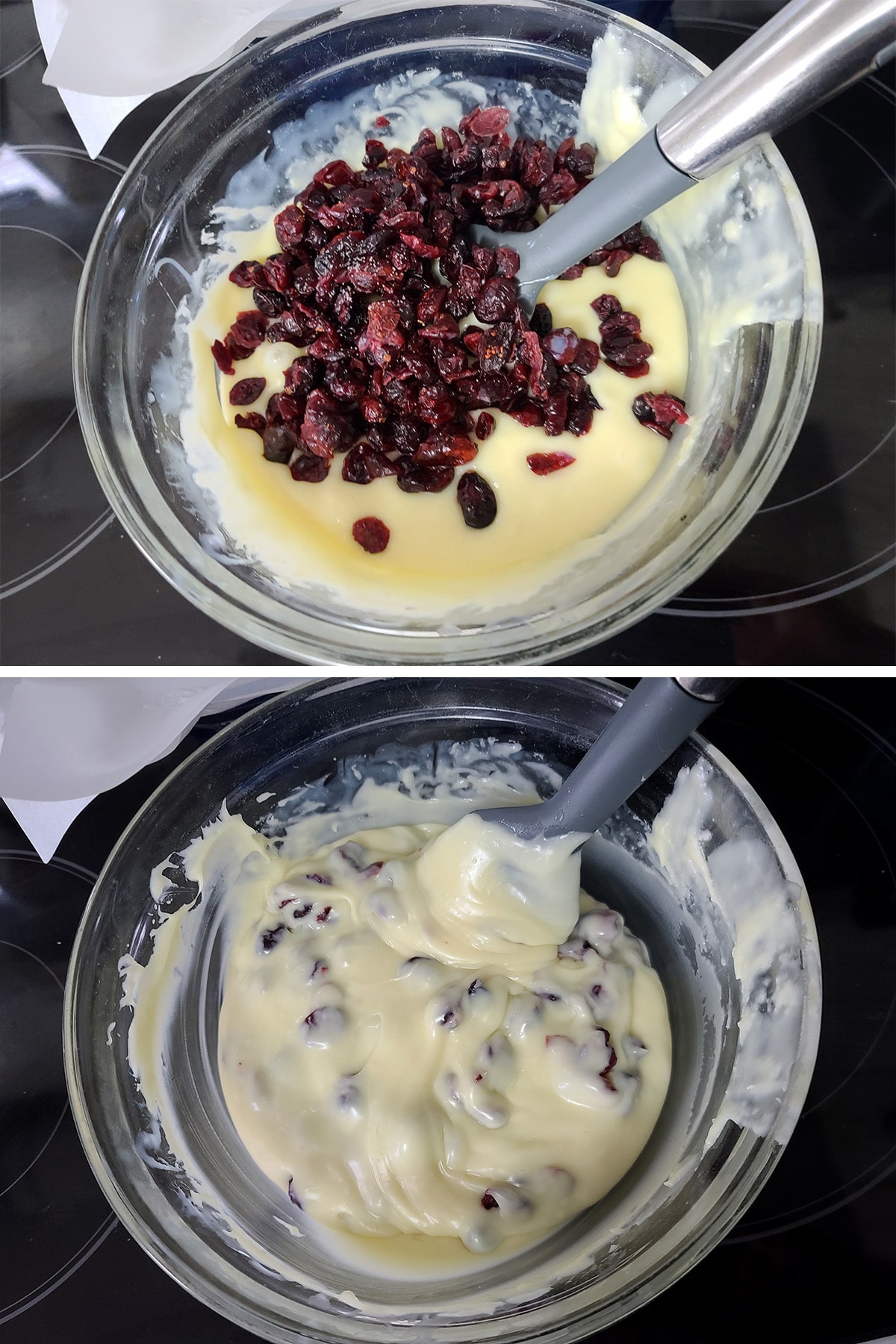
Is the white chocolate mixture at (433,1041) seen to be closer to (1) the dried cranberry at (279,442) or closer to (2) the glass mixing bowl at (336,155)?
(2) the glass mixing bowl at (336,155)

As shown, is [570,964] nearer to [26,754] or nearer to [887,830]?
[887,830]

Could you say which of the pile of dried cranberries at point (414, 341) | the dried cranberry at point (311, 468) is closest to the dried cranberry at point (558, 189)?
the pile of dried cranberries at point (414, 341)

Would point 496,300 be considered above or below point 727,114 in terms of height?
below

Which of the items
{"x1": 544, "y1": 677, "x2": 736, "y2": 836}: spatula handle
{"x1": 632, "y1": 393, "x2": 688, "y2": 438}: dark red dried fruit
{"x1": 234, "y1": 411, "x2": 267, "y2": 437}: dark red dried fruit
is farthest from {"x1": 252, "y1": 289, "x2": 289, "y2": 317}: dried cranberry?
{"x1": 544, "y1": 677, "x2": 736, "y2": 836}: spatula handle

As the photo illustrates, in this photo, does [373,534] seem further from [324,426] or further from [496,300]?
[496,300]

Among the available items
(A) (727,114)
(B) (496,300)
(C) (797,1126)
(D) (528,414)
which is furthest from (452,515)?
(C) (797,1126)

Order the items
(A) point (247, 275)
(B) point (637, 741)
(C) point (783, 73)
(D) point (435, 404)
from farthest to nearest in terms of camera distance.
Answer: (A) point (247, 275) < (D) point (435, 404) < (B) point (637, 741) < (C) point (783, 73)
